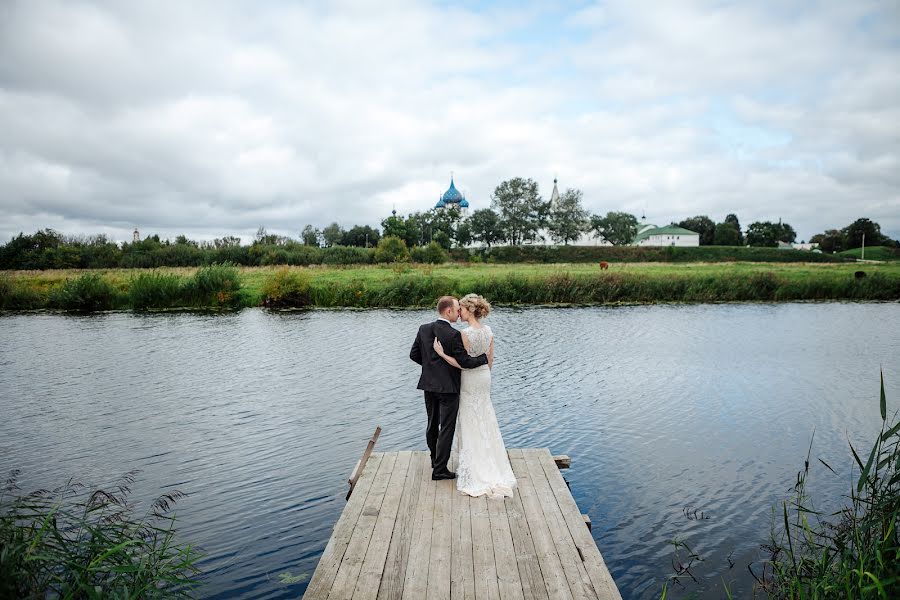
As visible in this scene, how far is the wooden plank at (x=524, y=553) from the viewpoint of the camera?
544 cm

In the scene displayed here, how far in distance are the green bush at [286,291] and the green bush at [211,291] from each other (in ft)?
7.29

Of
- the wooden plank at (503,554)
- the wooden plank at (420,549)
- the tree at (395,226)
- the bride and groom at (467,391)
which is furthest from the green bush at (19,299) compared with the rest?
the tree at (395,226)

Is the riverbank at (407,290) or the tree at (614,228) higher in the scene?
the tree at (614,228)

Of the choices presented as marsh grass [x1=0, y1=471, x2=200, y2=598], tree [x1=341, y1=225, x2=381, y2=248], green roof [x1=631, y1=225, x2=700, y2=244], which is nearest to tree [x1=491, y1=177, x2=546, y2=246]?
tree [x1=341, y1=225, x2=381, y2=248]

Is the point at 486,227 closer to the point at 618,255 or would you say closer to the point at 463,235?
the point at 463,235

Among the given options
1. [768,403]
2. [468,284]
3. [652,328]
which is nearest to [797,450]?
[768,403]

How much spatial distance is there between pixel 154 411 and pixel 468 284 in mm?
27672

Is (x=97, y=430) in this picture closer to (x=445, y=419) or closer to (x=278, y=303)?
(x=445, y=419)

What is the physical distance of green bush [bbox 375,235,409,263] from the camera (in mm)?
69750

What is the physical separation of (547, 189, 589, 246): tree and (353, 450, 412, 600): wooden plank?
108m

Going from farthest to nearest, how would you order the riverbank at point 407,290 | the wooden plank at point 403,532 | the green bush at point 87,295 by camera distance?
1. the riverbank at point 407,290
2. the green bush at point 87,295
3. the wooden plank at point 403,532

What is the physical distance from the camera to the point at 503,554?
20.1 ft

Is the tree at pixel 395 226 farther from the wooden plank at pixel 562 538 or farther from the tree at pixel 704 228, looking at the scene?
the wooden plank at pixel 562 538

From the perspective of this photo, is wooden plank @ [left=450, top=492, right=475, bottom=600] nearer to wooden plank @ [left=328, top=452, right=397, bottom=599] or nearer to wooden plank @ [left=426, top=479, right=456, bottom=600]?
wooden plank @ [left=426, top=479, right=456, bottom=600]
